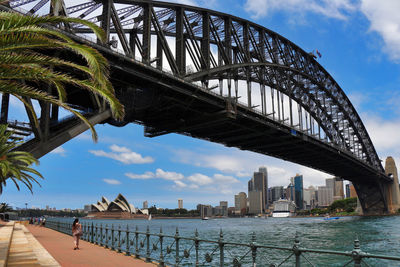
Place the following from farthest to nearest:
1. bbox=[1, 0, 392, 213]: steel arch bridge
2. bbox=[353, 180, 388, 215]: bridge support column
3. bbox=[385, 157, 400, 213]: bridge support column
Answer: bbox=[385, 157, 400, 213]: bridge support column, bbox=[353, 180, 388, 215]: bridge support column, bbox=[1, 0, 392, 213]: steel arch bridge

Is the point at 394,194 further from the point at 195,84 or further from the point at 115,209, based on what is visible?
the point at 115,209

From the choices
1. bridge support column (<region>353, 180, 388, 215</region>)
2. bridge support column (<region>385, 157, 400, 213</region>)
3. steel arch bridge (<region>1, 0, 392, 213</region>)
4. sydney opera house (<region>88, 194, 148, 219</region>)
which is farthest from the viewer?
sydney opera house (<region>88, 194, 148, 219</region>)

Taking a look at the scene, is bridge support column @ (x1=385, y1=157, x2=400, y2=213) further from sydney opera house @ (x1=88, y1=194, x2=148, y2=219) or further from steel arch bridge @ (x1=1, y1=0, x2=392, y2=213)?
sydney opera house @ (x1=88, y1=194, x2=148, y2=219)

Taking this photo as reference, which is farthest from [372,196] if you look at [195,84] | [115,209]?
[115,209]

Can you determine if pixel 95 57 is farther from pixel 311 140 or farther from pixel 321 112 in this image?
pixel 321 112

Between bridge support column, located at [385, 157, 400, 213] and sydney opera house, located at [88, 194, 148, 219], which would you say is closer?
bridge support column, located at [385, 157, 400, 213]

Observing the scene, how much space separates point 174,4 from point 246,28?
615 inches

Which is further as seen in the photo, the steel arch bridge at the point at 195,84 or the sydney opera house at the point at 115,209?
the sydney opera house at the point at 115,209

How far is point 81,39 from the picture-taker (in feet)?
77.4

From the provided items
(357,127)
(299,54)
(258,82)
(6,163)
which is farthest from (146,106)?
(357,127)

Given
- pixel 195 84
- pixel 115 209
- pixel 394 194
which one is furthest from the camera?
pixel 115 209

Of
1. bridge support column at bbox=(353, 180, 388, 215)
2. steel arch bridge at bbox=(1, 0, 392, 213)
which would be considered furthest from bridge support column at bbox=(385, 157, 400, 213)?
steel arch bridge at bbox=(1, 0, 392, 213)

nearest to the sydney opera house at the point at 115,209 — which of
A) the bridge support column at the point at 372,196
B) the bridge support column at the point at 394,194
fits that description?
the bridge support column at the point at 372,196

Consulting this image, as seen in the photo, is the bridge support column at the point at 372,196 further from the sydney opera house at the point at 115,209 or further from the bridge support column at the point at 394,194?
the sydney opera house at the point at 115,209
